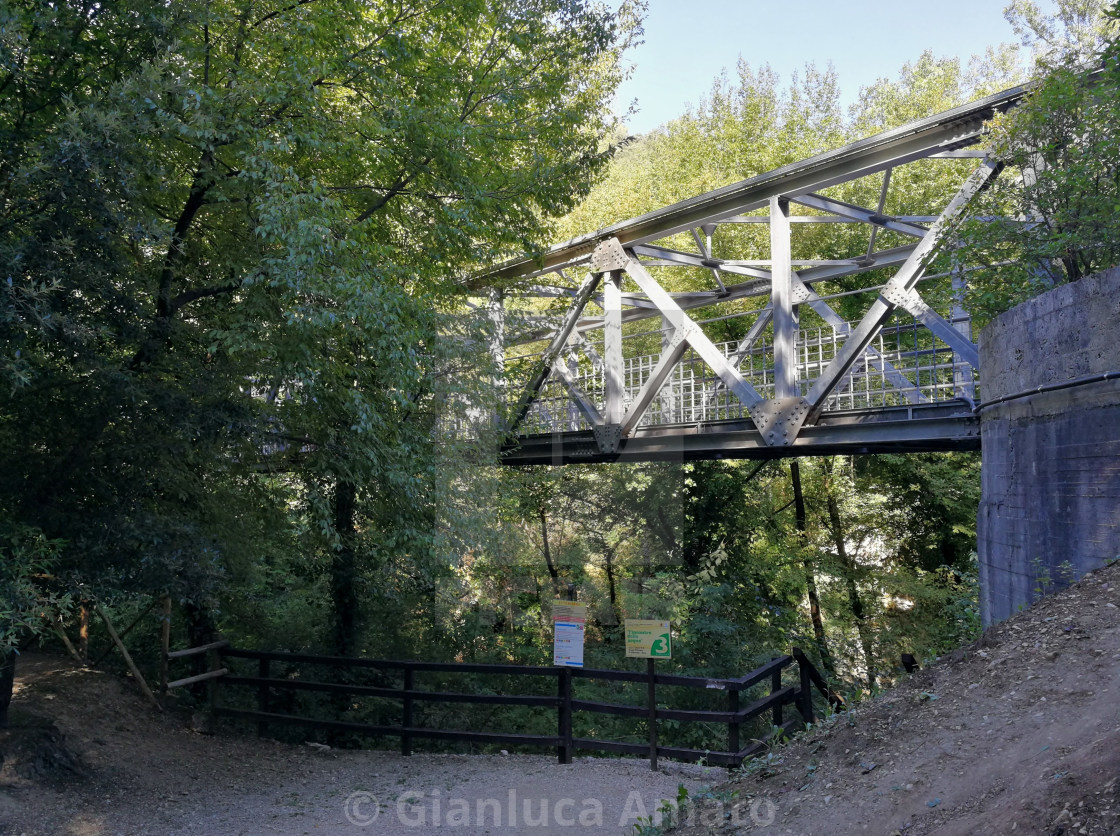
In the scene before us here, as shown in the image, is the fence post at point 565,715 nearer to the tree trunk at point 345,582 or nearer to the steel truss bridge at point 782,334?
the tree trunk at point 345,582

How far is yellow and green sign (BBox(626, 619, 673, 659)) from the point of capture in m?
7.76

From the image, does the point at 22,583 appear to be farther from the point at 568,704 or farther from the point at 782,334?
the point at 782,334

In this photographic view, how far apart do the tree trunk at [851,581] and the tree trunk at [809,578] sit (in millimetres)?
631

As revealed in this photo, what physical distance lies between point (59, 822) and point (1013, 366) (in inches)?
343

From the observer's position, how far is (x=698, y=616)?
13305 mm

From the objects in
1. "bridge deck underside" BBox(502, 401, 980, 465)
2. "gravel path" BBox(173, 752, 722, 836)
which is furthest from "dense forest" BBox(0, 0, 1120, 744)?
"gravel path" BBox(173, 752, 722, 836)

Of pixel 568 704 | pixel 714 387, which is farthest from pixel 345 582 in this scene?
pixel 714 387

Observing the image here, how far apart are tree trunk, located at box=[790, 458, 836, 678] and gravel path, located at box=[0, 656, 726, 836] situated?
9465mm

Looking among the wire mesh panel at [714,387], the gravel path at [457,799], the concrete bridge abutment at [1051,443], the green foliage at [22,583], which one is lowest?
the gravel path at [457,799]

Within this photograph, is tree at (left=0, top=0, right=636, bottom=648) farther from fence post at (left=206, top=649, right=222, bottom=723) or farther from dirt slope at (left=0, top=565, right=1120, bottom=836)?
dirt slope at (left=0, top=565, right=1120, bottom=836)

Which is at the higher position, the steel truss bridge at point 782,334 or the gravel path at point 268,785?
the steel truss bridge at point 782,334

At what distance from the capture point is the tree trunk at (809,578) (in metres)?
16.5

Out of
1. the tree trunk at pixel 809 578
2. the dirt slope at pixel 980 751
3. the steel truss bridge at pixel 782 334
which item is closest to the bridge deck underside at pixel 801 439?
the steel truss bridge at pixel 782 334

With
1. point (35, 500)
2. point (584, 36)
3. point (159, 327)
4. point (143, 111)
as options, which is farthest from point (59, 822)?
point (584, 36)
